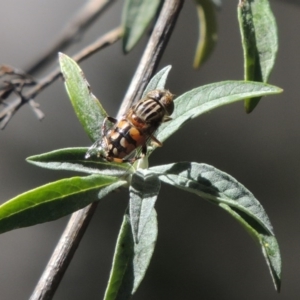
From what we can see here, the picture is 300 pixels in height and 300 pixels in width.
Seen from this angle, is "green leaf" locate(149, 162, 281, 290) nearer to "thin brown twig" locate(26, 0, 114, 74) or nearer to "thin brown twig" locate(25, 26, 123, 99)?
"thin brown twig" locate(25, 26, 123, 99)

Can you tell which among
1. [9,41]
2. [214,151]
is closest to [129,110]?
[214,151]

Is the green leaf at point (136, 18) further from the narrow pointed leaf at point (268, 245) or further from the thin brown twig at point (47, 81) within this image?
the narrow pointed leaf at point (268, 245)

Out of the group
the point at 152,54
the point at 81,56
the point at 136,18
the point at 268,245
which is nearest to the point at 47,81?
the point at 81,56

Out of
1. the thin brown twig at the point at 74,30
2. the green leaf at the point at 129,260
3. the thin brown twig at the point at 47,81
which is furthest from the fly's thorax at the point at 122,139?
the thin brown twig at the point at 74,30

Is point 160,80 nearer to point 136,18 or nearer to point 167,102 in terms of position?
point 167,102

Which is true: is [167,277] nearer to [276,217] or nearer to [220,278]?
[220,278]

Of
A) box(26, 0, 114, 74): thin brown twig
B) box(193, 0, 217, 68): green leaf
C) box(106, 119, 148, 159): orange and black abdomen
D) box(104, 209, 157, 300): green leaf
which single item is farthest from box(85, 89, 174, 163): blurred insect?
box(26, 0, 114, 74): thin brown twig
